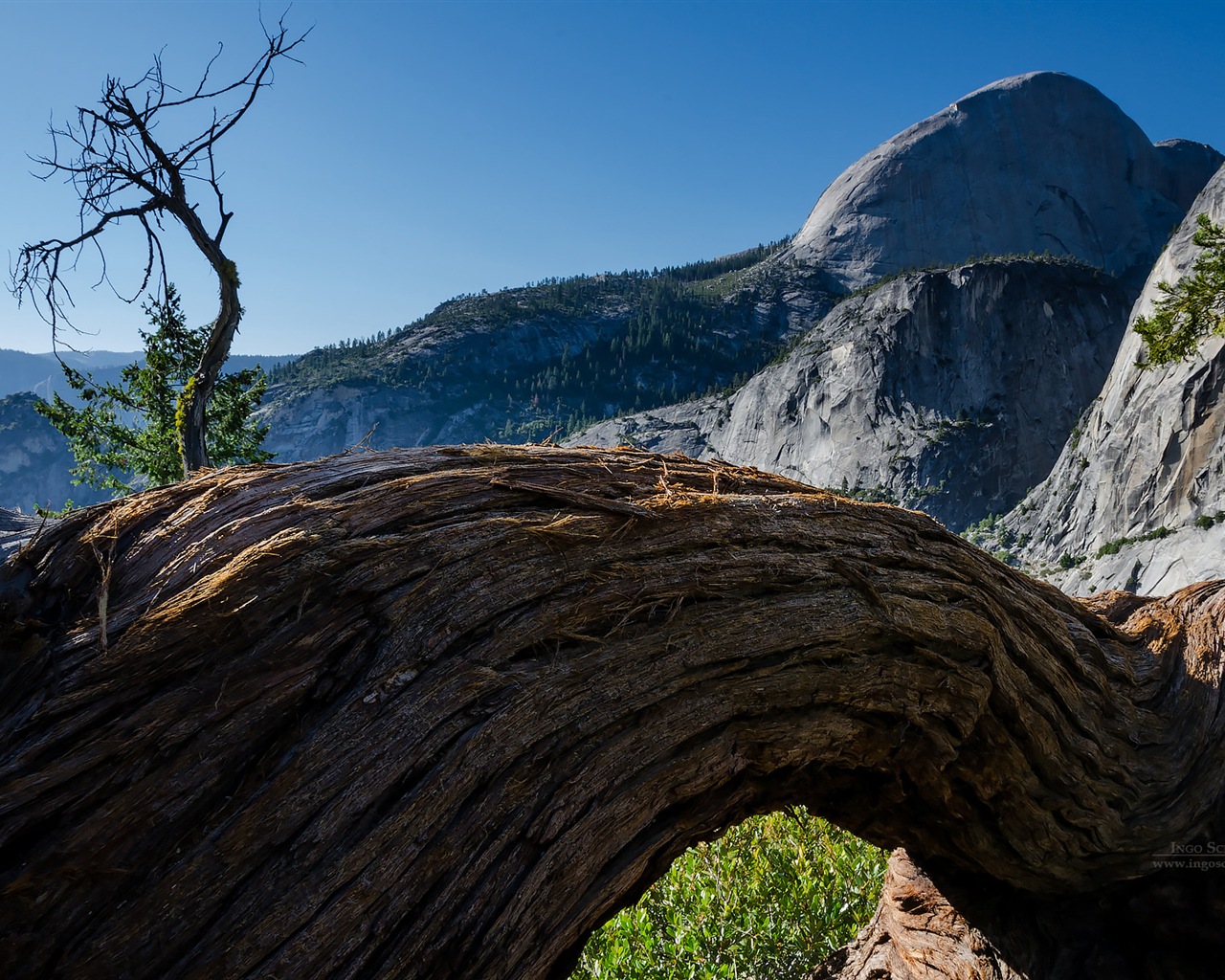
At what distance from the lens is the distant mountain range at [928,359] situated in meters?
42.9

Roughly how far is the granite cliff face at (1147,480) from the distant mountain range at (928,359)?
130 mm

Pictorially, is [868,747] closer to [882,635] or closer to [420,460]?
[882,635]

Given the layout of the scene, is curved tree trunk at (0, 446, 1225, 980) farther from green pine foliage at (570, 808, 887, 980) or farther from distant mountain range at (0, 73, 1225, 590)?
distant mountain range at (0, 73, 1225, 590)

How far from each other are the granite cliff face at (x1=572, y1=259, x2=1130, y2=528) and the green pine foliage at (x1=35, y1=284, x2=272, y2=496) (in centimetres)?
4854

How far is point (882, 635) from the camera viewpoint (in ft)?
9.98

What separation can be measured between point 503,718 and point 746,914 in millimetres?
5078

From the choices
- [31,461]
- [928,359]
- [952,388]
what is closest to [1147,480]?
[952,388]

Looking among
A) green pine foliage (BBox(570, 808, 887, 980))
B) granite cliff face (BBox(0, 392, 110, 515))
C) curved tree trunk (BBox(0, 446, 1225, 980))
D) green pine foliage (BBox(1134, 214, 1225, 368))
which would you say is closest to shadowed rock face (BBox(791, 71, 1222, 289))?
green pine foliage (BBox(1134, 214, 1225, 368))

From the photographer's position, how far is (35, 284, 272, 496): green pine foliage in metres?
14.9

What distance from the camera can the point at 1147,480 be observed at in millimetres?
40031

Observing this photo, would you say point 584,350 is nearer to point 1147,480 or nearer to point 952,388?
point 952,388

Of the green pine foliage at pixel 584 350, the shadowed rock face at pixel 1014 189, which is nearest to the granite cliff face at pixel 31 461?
the green pine foliage at pixel 584 350

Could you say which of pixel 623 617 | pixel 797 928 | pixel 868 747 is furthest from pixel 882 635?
pixel 797 928

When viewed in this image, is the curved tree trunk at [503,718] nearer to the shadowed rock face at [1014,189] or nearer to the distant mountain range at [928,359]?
the distant mountain range at [928,359]
